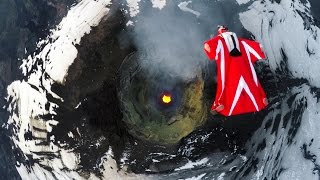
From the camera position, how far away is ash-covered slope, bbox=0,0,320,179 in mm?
1487

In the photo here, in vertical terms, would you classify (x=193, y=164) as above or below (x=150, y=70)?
below

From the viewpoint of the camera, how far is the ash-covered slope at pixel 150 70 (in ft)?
4.88

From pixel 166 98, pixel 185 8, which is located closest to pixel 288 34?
pixel 185 8

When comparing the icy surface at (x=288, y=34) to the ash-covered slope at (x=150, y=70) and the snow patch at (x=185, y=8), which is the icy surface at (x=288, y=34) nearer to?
the ash-covered slope at (x=150, y=70)

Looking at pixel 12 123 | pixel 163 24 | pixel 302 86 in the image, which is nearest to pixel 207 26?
pixel 163 24

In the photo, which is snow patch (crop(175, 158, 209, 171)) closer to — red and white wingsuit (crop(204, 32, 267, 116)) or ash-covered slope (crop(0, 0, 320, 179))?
ash-covered slope (crop(0, 0, 320, 179))

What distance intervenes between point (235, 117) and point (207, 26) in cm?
33

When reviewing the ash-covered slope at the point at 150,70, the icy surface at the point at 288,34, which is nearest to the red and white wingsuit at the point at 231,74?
the ash-covered slope at the point at 150,70

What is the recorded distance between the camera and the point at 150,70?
1508mm

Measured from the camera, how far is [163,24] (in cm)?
150

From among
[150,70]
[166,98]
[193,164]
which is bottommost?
[193,164]

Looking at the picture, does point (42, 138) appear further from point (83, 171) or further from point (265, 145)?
point (265, 145)

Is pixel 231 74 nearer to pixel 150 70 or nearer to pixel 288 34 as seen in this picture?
pixel 150 70

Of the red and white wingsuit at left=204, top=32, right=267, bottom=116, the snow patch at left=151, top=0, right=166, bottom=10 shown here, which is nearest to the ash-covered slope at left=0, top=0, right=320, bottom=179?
the snow patch at left=151, top=0, right=166, bottom=10
